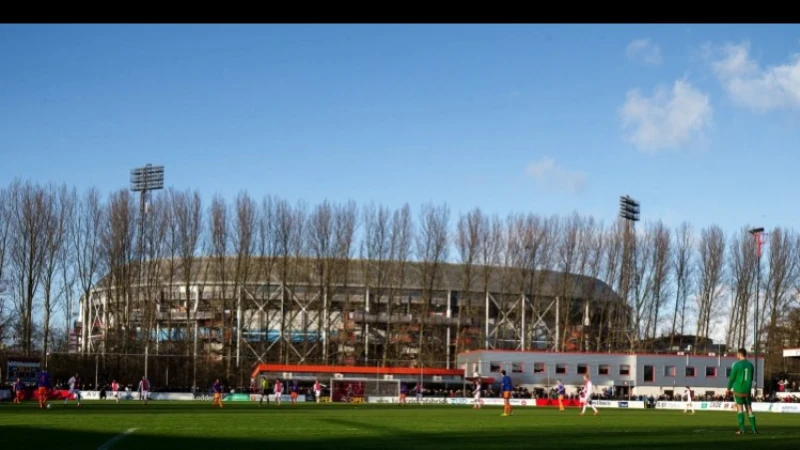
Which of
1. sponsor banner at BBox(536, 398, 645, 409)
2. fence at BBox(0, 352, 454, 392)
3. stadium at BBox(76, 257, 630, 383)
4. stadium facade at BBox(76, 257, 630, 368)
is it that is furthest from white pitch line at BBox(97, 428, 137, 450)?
stadium facade at BBox(76, 257, 630, 368)

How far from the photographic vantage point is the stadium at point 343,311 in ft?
321

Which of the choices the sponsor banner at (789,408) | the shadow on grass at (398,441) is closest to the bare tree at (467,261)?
Result: the sponsor banner at (789,408)

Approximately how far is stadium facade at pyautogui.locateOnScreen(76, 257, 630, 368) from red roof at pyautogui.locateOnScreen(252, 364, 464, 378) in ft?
20.0

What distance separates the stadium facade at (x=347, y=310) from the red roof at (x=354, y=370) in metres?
6.08

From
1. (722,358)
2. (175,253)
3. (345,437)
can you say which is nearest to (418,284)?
(175,253)

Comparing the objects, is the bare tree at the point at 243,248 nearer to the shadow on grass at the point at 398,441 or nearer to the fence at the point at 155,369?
the fence at the point at 155,369

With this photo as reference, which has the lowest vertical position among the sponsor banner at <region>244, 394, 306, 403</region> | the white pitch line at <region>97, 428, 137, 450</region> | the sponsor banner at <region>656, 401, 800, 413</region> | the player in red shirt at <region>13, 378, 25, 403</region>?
the sponsor banner at <region>244, 394, 306, 403</region>

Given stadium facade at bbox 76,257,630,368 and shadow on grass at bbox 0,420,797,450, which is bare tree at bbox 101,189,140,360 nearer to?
stadium facade at bbox 76,257,630,368

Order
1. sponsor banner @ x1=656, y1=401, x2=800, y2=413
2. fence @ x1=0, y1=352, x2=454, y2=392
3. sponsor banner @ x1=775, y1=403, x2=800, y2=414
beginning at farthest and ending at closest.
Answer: fence @ x1=0, y1=352, x2=454, y2=392 < sponsor banner @ x1=656, y1=401, x2=800, y2=413 < sponsor banner @ x1=775, y1=403, x2=800, y2=414

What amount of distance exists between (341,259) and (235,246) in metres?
10.5

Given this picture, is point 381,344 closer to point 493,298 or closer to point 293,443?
point 493,298

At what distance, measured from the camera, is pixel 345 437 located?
65.3 ft

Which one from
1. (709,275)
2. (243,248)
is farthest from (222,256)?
(709,275)

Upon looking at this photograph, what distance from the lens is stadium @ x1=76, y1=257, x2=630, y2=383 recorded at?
97.7 metres
